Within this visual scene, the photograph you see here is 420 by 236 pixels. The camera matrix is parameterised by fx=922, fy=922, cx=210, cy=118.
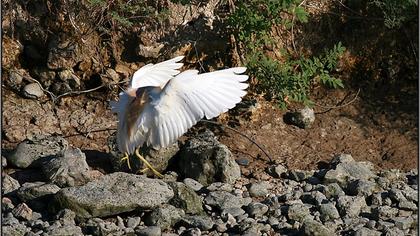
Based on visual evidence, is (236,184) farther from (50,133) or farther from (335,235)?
(50,133)

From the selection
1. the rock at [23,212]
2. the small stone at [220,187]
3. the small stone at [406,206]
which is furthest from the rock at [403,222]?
the rock at [23,212]

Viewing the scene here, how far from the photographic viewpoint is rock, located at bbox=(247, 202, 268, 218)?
5.49 m

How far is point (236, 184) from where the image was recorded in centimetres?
596

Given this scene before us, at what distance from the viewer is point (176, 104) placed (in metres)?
5.27

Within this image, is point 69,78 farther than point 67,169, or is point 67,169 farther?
point 69,78

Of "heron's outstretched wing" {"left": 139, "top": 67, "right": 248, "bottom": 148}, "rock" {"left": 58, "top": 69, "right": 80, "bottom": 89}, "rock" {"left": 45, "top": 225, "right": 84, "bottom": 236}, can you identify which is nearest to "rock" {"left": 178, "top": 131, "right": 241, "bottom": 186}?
"heron's outstretched wing" {"left": 139, "top": 67, "right": 248, "bottom": 148}

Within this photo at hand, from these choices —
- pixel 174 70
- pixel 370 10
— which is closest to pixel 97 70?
pixel 174 70

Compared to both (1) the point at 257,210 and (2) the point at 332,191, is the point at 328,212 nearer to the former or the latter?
(2) the point at 332,191

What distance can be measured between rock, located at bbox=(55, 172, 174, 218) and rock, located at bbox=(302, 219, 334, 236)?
0.81m

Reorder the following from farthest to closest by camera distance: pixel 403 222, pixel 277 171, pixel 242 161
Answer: pixel 242 161 → pixel 277 171 → pixel 403 222

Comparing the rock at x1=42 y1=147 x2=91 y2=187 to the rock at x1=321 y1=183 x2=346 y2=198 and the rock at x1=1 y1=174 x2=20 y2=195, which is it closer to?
the rock at x1=1 y1=174 x2=20 y2=195

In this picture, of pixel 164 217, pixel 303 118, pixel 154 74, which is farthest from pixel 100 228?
pixel 303 118

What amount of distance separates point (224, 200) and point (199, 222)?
1.04ft

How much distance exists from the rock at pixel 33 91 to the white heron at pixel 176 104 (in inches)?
58.7
